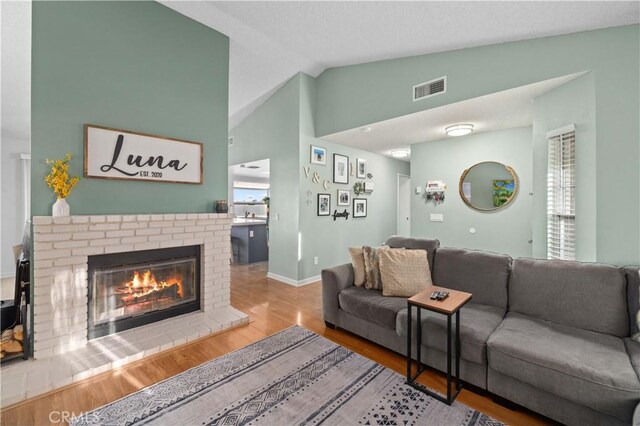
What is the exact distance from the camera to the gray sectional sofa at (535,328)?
1438mm

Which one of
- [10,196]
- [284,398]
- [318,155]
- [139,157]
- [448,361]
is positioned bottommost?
[284,398]

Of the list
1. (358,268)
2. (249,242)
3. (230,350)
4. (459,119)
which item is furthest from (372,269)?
(249,242)

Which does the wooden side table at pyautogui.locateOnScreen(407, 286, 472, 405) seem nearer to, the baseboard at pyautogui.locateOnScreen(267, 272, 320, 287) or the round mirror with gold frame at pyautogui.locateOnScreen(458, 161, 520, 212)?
the baseboard at pyautogui.locateOnScreen(267, 272, 320, 287)

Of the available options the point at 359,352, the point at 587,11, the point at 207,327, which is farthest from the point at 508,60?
the point at 207,327

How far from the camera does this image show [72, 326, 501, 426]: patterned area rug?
64.9 inches

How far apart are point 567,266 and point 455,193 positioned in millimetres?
2429

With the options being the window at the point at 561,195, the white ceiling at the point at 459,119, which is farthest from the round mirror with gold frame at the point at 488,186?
the window at the point at 561,195

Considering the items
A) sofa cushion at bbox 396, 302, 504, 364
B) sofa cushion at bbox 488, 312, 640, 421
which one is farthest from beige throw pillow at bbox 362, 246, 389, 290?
sofa cushion at bbox 488, 312, 640, 421

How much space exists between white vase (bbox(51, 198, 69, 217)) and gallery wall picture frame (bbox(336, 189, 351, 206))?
11.8 feet

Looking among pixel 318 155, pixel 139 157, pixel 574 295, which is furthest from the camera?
pixel 318 155

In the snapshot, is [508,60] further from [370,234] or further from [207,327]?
[207,327]

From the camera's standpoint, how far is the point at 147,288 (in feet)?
9.23

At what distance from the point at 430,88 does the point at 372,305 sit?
8.41 feet

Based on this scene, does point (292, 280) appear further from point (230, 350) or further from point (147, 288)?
point (147, 288)
